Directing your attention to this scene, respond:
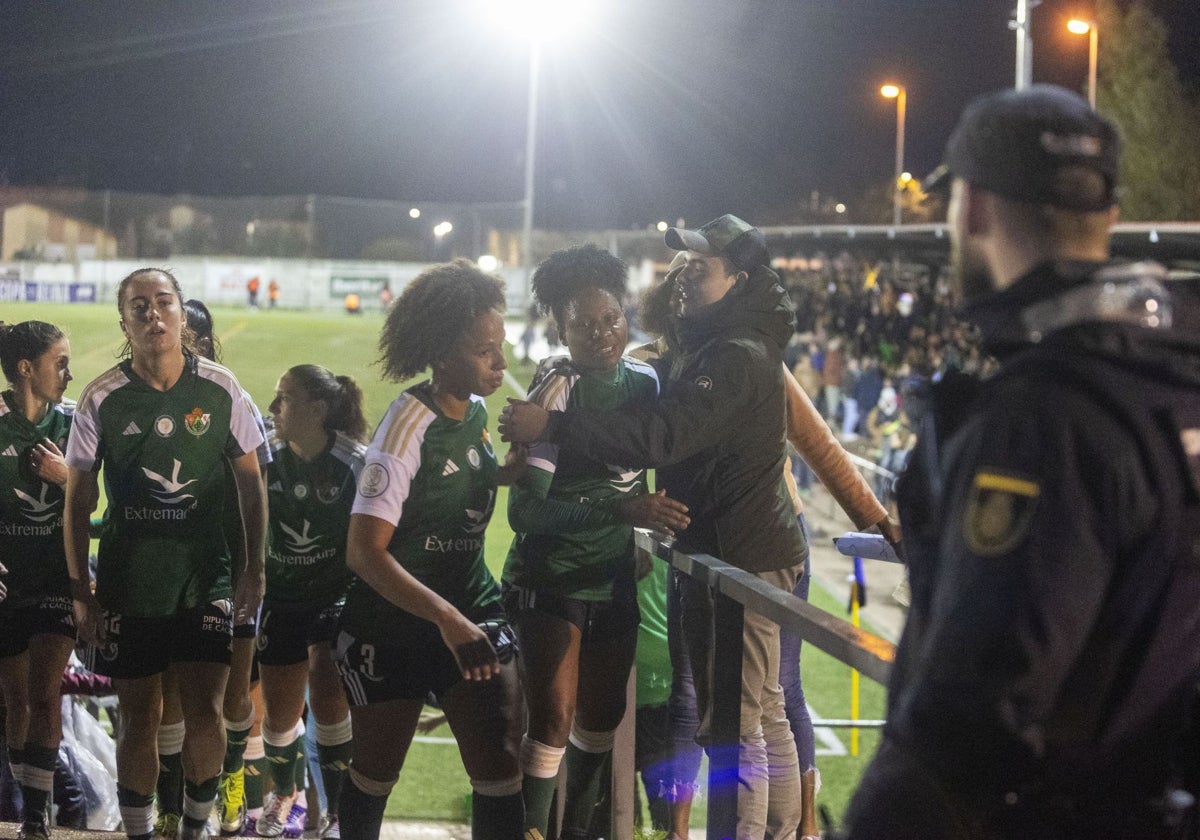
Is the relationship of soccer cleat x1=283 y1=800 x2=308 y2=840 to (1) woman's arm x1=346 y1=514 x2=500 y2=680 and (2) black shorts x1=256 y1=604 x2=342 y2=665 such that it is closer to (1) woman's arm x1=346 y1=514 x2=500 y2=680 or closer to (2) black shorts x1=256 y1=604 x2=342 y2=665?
(2) black shorts x1=256 y1=604 x2=342 y2=665

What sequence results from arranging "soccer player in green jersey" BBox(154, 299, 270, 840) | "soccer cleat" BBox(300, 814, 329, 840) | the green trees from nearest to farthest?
"soccer player in green jersey" BBox(154, 299, 270, 840) < "soccer cleat" BBox(300, 814, 329, 840) < the green trees

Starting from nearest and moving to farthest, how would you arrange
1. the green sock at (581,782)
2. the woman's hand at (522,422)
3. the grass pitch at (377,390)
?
the woman's hand at (522,422) < the green sock at (581,782) < the grass pitch at (377,390)

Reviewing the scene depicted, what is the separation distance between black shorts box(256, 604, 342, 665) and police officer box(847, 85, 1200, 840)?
3462mm

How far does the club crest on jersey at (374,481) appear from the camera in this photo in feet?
11.0

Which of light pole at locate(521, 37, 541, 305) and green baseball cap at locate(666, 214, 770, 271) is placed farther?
light pole at locate(521, 37, 541, 305)

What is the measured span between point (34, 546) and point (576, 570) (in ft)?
7.44

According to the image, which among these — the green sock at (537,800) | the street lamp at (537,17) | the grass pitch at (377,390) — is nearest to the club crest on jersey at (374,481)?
the grass pitch at (377,390)

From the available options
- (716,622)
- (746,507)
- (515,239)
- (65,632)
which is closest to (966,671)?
(716,622)

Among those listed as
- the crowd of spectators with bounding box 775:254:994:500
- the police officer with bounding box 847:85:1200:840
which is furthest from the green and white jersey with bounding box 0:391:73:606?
the crowd of spectators with bounding box 775:254:994:500

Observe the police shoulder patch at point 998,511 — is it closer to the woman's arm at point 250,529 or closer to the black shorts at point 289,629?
the woman's arm at point 250,529

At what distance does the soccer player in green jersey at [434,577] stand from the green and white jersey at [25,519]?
6.05 ft

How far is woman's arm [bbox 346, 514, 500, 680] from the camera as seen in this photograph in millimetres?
3299

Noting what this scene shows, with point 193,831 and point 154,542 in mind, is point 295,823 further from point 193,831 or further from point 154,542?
point 154,542

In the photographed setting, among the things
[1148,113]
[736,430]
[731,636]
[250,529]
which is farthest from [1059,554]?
[1148,113]
